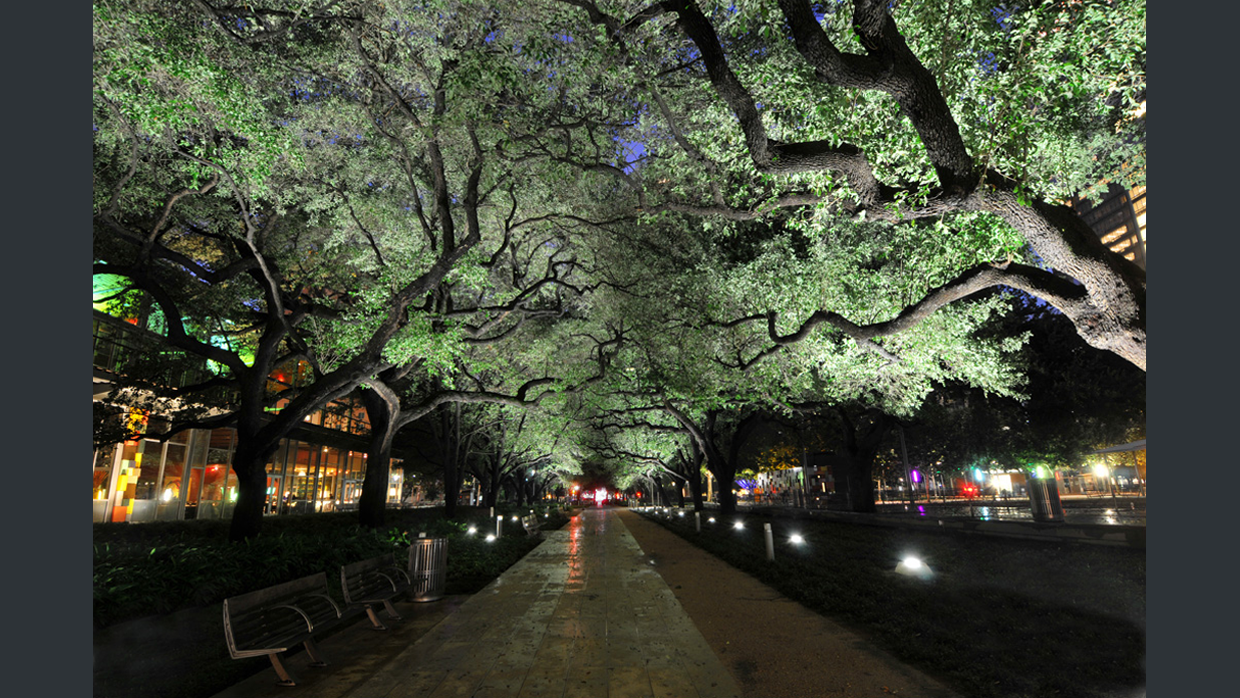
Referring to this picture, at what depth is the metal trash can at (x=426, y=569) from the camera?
886 cm

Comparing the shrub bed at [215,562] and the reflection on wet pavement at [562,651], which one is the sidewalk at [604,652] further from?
the shrub bed at [215,562]

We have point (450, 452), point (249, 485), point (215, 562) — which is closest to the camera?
point (215, 562)

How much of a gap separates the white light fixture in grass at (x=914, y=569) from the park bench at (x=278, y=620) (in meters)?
9.05

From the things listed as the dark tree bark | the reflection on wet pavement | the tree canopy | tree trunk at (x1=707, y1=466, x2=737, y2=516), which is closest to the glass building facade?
the tree canopy

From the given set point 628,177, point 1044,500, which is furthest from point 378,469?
point 1044,500

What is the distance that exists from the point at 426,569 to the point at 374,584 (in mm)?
1173

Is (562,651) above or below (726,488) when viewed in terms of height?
below

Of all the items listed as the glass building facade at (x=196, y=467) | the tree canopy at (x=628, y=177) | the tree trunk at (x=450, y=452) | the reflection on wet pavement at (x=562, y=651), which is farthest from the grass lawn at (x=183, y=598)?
the tree trunk at (x=450, y=452)

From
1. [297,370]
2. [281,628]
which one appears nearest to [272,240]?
[281,628]

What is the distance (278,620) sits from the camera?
5.45 metres

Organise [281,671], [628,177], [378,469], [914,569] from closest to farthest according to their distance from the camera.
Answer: [281,671]
[914,569]
[628,177]
[378,469]

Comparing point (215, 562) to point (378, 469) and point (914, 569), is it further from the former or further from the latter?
point (914, 569)

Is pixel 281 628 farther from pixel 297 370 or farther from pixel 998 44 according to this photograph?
pixel 297 370

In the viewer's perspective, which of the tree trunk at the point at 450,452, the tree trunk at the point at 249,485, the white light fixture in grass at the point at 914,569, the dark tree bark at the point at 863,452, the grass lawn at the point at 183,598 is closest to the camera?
the grass lawn at the point at 183,598
